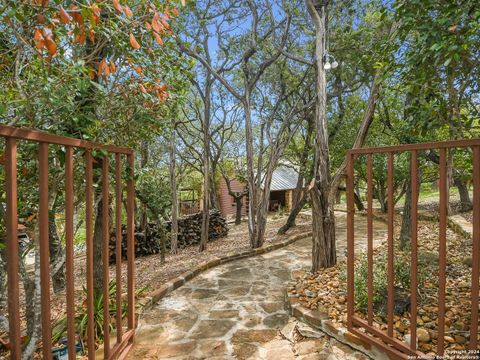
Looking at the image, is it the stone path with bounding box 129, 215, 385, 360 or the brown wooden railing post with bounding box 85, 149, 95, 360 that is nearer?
the brown wooden railing post with bounding box 85, 149, 95, 360

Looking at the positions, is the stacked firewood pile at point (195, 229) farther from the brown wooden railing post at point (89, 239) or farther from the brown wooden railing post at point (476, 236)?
the brown wooden railing post at point (476, 236)

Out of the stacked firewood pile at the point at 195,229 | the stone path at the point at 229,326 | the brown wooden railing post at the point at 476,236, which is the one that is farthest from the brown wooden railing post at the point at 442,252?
the stacked firewood pile at the point at 195,229

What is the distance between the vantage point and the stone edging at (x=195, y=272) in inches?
145

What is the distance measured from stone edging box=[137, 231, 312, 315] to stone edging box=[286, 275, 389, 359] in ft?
5.62

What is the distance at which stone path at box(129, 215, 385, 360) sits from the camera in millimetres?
2648

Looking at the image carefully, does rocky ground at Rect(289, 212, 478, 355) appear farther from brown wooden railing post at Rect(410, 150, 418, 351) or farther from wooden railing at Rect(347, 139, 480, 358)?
brown wooden railing post at Rect(410, 150, 418, 351)

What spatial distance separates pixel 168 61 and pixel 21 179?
2102mm

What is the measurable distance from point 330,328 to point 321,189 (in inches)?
81.8

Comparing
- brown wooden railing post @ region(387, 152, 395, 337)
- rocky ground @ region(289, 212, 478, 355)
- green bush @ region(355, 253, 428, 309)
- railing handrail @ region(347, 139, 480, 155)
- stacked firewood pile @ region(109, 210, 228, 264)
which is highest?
railing handrail @ region(347, 139, 480, 155)

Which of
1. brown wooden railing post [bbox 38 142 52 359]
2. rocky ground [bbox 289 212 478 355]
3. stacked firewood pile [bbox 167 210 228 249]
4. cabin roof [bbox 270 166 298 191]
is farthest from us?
cabin roof [bbox 270 166 298 191]

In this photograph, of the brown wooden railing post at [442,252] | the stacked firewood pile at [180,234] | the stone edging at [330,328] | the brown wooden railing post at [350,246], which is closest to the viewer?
the brown wooden railing post at [442,252]

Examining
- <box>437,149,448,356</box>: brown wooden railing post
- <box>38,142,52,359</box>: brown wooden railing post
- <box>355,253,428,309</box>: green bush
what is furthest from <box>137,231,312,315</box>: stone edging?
<box>437,149,448,356</box>: brown wooden railing post

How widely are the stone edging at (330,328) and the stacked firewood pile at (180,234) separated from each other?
17.9ft

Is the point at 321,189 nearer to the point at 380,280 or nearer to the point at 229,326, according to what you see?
the point at 380,280
